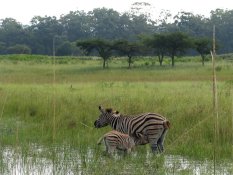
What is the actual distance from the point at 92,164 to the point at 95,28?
94.5m

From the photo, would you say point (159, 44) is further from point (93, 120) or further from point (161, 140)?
point (161, 140)

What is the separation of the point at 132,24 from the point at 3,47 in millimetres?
37823

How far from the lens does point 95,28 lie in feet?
334

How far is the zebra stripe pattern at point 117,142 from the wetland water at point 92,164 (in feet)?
0.55

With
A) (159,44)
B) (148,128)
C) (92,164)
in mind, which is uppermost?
(159,44)

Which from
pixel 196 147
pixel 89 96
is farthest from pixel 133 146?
pixel 89 96

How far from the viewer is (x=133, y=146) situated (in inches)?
389

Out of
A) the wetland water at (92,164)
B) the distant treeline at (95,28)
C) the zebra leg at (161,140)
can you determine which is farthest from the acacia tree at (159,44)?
the wetland water at (92,164)

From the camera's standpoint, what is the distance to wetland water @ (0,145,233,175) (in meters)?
8.01

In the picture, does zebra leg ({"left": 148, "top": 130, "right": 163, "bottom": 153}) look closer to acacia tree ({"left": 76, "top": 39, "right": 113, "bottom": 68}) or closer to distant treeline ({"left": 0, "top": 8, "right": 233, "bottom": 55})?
acacia tree ({"left": 76, "top": 39, "right": 113, "bottom": 68})

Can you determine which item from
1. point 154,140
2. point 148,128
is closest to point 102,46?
point 148,128

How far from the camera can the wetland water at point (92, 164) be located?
8006mm

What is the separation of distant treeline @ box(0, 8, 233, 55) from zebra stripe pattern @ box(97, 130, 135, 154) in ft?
176

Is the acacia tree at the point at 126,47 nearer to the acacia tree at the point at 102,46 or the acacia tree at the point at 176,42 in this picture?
the acacia tree at the point at 102,46
